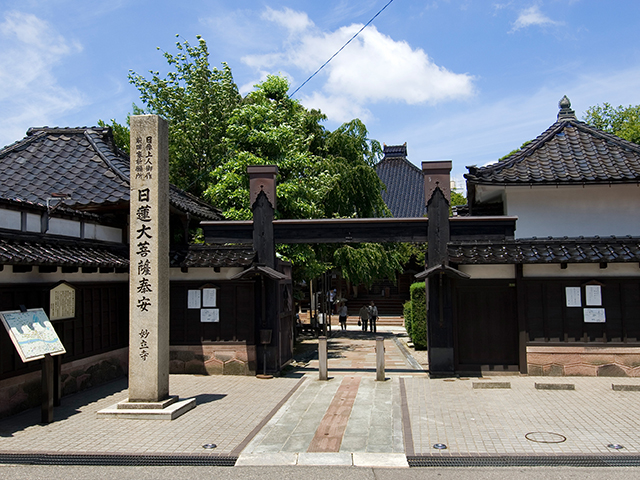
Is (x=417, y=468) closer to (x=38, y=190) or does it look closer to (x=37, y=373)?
(x=37, y=373)

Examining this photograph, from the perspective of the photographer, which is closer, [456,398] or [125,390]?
[456,398]

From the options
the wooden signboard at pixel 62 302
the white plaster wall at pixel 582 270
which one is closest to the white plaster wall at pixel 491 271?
the white plaster wall at pixel 582 270

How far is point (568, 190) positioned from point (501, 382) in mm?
6677

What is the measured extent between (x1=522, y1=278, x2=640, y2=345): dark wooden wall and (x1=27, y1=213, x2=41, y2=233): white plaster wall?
11437 mm

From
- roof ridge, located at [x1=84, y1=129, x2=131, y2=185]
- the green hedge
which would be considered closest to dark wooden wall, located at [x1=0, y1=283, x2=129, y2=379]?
roof ridge, located at [x1=84, y1=129, x2=131, y2=185]

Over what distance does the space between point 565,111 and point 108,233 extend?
15413 mm

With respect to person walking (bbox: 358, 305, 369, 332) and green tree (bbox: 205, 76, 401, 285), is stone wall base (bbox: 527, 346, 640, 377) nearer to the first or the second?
green tree (bbox: 205, 76, 401, 285)

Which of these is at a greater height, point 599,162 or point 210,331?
point 599,162

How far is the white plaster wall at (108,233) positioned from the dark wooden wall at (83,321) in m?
1.21

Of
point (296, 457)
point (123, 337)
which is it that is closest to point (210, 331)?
point (123, 337)

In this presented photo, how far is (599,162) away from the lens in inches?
626

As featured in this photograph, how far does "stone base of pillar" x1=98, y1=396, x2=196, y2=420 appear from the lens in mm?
10062

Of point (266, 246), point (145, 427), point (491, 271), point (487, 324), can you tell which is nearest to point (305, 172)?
point (266, 246)

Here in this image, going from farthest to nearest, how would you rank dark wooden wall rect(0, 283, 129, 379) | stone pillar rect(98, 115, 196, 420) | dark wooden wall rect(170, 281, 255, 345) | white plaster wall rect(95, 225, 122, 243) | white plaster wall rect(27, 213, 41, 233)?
dark wooden wall rect(170, 281, 255, 345) < white plaster wall rect(95, 225, 122, 243) < white plaster wall rect(27, 213, 41, 233) < stone pillar rect(98, 115, 196, 420) < dark wooden wall rect(0, 283, 129, 379)
